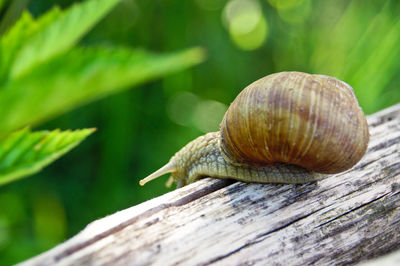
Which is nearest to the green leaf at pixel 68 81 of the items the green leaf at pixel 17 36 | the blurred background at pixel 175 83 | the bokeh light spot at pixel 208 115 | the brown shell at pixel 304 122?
the green leaf at pixel 17 36

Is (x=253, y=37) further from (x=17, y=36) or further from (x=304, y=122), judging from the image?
(x=17, y=36)

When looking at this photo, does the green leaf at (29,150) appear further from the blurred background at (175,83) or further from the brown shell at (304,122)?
the blurred background at (175,83)

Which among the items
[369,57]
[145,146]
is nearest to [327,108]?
[369,57]

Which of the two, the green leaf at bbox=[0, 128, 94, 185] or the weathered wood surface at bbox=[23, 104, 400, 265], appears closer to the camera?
the green leaf at bbox=[0, 128, 94, 185]

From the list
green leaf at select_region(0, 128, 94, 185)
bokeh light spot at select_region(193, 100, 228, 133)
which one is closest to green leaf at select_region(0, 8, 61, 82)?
green leaf at select_region(0, 128, 94, 185)

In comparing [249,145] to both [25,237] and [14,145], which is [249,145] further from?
[25,237]

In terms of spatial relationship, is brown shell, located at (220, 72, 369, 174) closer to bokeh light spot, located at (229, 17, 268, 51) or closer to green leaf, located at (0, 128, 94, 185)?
green leaf, located at (0, 128, 94, 185)
